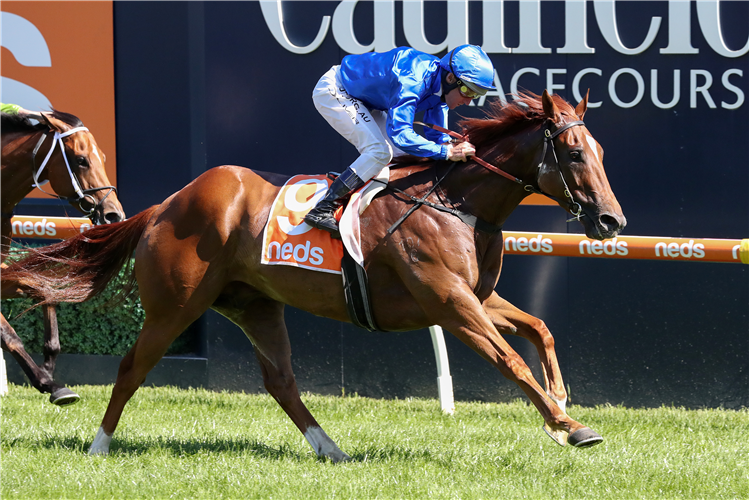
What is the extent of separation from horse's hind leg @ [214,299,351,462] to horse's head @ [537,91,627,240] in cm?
183

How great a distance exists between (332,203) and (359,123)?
0.51 metres

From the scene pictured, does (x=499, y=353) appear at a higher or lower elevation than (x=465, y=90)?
lower

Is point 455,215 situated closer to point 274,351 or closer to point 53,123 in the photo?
point 274,351

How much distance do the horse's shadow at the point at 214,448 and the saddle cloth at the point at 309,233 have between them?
3.68 feet

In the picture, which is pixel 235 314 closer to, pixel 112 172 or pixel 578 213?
pixel 578 213

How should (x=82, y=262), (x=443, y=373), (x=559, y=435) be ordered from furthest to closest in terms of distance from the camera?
(x=443, y=373) < (x=82, y=262) < (x=559, y=435)

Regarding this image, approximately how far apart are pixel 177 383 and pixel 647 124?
14.4 feet

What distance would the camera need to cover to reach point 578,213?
434 centimetres

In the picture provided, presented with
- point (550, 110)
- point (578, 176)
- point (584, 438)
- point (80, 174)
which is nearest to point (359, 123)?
point (550, 110)

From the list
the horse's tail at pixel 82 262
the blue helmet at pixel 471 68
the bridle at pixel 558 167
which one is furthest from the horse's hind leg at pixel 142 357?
the blue helmet at pixel 471 68

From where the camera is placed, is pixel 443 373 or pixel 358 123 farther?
pixel 443 373

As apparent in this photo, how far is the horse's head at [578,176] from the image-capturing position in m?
4.24

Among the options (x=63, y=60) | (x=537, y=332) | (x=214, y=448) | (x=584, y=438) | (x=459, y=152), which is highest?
(x=63, y=60)

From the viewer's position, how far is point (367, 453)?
16.4ft
